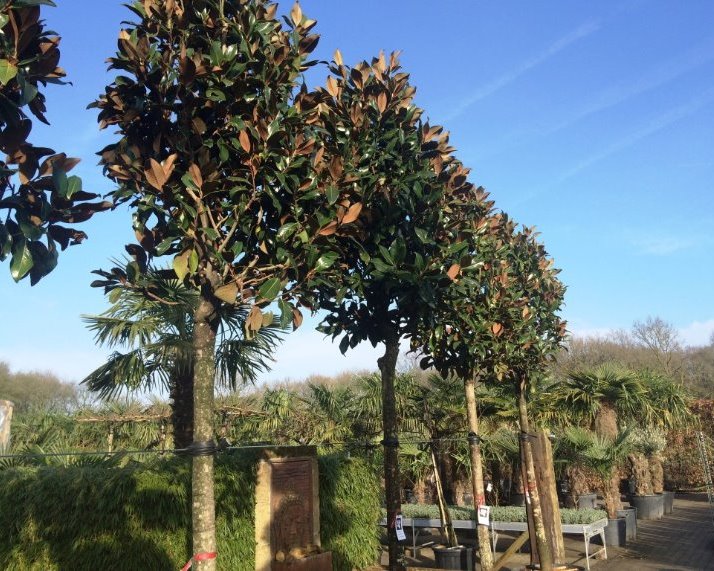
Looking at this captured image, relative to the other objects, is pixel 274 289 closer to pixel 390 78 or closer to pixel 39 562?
pixel 390 78

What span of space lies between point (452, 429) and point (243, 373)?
8022 mm

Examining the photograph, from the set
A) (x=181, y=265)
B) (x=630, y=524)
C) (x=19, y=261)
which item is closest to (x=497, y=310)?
(x=181, y=265)

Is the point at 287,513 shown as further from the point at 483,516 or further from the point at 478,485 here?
the point at 478,485

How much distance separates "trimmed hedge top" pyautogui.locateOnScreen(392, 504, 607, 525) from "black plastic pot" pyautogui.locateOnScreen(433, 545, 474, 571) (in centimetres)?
276

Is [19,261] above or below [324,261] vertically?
below

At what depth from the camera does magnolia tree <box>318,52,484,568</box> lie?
591 cm

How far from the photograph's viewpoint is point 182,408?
8.98m

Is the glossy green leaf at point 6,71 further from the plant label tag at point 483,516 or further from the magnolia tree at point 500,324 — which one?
the plant label tag at point 483,516

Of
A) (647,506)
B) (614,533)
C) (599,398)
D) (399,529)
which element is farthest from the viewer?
(647,506)

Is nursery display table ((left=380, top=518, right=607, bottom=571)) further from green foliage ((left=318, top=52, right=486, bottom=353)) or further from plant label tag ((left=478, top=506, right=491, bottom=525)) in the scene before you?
green foliage ((left=318, top=52, right=486, bottom=353))

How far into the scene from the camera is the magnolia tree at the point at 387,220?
19.4ft

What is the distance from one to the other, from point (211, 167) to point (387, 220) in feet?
8.53

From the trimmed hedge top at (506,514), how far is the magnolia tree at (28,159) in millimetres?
12689

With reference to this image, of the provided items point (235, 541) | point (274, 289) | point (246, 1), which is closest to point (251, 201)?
point (274, 289)
